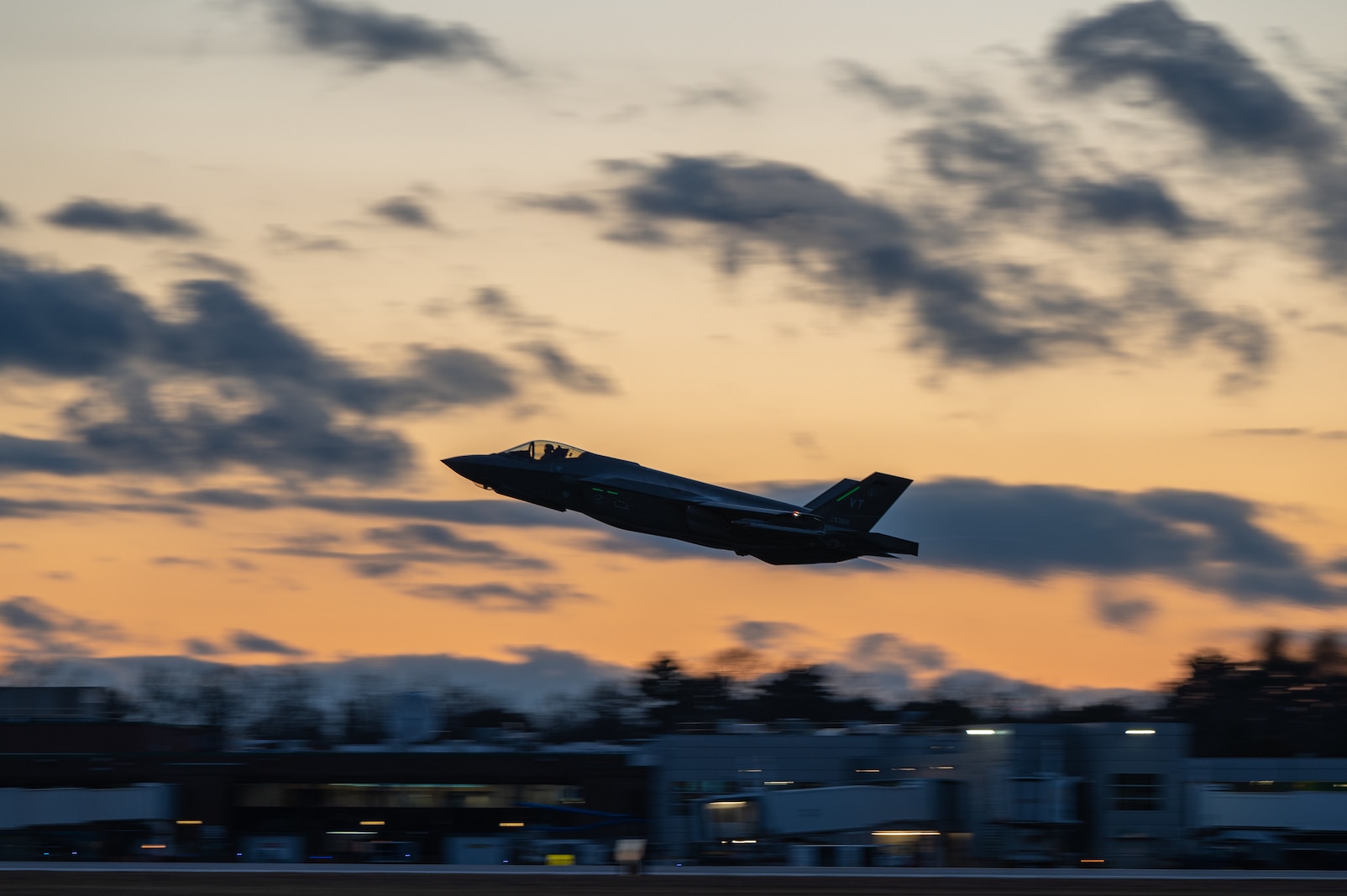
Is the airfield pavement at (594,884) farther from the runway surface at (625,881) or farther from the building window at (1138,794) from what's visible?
the building window at (1138,794)

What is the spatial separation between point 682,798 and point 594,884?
85.1 feet

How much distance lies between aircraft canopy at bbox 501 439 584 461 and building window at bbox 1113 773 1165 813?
1210 inches

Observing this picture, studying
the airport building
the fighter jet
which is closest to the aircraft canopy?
the fighter jet

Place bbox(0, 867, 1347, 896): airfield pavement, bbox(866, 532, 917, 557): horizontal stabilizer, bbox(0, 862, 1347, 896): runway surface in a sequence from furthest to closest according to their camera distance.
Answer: bbox(866, 532, 917, 557): horizontal stabilizer
bbox(0, 862, 1347, 896): runway surface
bbox(0, 867, 1347, 896): airfield pavement

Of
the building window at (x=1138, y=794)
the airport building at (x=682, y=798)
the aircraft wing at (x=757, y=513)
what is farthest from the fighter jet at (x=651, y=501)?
the building window at (x=1138, y=794)

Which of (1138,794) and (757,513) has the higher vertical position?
(757,513)

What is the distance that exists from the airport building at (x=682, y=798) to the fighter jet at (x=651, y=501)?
12.4 m

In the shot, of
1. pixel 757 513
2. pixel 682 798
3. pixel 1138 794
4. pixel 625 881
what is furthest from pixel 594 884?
pixel 1138 794

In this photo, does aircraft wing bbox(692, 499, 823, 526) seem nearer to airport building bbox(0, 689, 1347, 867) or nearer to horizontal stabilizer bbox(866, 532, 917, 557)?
horizontal stabilizer bbox(866, 532, 917, 557)

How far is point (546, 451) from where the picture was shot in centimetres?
6309

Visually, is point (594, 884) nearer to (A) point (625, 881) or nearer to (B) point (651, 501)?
(A) point (625, 881)

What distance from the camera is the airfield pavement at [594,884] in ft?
159

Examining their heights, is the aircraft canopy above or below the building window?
above

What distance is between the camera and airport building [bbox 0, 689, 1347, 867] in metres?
66.8
